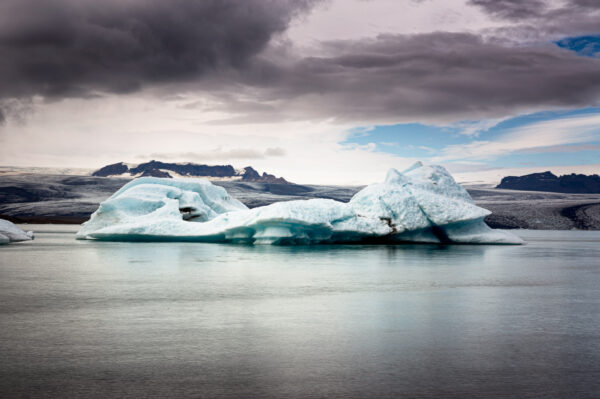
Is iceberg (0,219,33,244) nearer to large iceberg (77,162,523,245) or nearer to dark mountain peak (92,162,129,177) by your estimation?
large iceberg (77,162,523,245)

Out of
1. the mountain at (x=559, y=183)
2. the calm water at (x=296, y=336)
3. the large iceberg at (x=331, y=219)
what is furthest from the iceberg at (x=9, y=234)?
the mountain at (x=559, y=183)

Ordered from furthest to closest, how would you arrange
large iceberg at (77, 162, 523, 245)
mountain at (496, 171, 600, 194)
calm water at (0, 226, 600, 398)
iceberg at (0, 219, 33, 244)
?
mountain at (496, 171, 600, 194) < iceberg at (0, 219, 33, 244) < large iceberg at (77, 162, 523, 245) < calm water at (0, 226, 600, 398)

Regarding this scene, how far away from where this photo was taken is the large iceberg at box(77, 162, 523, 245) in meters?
19.9

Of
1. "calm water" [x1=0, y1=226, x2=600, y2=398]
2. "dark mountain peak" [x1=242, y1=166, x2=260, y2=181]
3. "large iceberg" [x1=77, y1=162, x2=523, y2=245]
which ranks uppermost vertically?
"dark mountain peak" [x1=242, y1=166, x2=260, y2=181]

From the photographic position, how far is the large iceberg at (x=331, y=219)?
19.9m

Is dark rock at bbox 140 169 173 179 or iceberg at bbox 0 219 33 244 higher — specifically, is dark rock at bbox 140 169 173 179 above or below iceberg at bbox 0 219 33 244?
above

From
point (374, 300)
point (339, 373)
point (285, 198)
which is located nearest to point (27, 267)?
point (374, 300)

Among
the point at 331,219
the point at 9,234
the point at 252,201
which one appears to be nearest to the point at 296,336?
the point at 331,219

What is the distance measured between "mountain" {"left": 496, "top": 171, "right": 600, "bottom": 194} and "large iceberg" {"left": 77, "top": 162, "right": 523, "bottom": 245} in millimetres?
149468

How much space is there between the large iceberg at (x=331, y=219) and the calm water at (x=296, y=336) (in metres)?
9.40

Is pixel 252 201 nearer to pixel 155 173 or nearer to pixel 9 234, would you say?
pixel 9 234

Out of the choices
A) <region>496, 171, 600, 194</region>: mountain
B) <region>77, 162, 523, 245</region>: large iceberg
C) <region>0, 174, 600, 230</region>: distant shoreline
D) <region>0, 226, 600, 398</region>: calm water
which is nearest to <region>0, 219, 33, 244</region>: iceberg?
<region>77, 162, 523, 245</region>: large iceberg

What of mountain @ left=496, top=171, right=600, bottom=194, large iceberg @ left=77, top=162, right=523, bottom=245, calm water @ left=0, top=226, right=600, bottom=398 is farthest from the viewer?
mountain @ left=496, top=171, right=600, bottom=194

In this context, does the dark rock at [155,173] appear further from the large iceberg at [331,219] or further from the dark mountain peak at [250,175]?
the large iceberg at [331,219]
